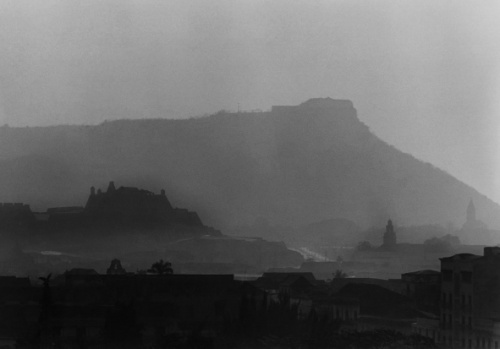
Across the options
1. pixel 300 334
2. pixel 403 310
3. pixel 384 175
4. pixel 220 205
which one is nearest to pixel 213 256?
pixel 220 205

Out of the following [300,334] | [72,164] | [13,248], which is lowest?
[300,334]

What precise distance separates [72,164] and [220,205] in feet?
50.4

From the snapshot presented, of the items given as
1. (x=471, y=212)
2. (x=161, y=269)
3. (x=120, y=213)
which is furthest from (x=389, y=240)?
(x=161, y=269)

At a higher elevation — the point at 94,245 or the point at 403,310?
the point at 94,245

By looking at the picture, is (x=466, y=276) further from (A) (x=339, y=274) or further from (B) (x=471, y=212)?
(B) (x=471, y=212)

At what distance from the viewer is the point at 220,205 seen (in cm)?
13562

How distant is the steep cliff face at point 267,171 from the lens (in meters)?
126

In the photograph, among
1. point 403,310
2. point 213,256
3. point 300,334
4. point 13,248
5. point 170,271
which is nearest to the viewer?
point 300,334

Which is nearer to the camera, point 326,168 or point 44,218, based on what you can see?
point 44,218

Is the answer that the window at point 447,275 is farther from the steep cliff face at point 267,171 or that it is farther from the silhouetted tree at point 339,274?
the steep cliff face at point 267,171

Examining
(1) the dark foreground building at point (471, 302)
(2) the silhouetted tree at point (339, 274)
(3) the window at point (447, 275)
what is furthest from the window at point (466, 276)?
(2) the silhouetted tree at point (339, 274)

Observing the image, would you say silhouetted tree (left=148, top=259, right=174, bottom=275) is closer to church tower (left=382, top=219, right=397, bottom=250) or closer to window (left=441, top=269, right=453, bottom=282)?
window (left=441, top=269, right=453, bottom=282)

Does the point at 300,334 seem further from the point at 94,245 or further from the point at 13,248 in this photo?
the point at 94,245

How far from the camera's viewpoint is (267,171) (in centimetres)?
13950
